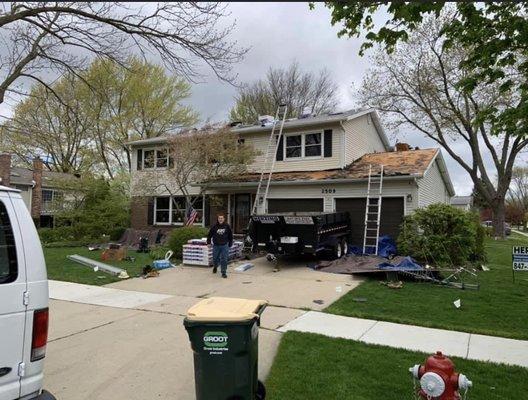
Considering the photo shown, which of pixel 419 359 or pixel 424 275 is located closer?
pixel 419 359

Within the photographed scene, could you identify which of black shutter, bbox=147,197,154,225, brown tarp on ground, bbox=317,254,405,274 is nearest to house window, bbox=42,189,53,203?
black shutter, bbox=147,197,154,225

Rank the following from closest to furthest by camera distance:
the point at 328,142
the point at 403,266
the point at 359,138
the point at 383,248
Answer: the point at 403,266, the point at 383,248, the point at 328,142, the point at 359,138

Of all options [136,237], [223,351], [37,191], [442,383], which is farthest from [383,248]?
[37,191]

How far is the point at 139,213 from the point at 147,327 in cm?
1751

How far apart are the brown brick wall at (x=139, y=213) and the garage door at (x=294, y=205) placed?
778cm

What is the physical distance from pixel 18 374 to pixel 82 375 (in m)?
2.24

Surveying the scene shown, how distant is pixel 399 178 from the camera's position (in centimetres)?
1591

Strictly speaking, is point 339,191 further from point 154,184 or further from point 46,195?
point 46,195

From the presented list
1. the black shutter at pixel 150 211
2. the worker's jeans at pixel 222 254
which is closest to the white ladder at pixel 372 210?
the worker's jeans at pixel 222 254

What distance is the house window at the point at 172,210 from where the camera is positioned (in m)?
22.1

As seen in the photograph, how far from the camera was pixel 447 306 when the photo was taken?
28.0 feet

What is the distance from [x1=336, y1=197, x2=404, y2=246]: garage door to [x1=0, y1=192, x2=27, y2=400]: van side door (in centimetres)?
1467

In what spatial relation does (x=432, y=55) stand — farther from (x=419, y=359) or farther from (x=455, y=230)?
(x=419, y=359)

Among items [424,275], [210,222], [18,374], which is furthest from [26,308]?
[210,222]
